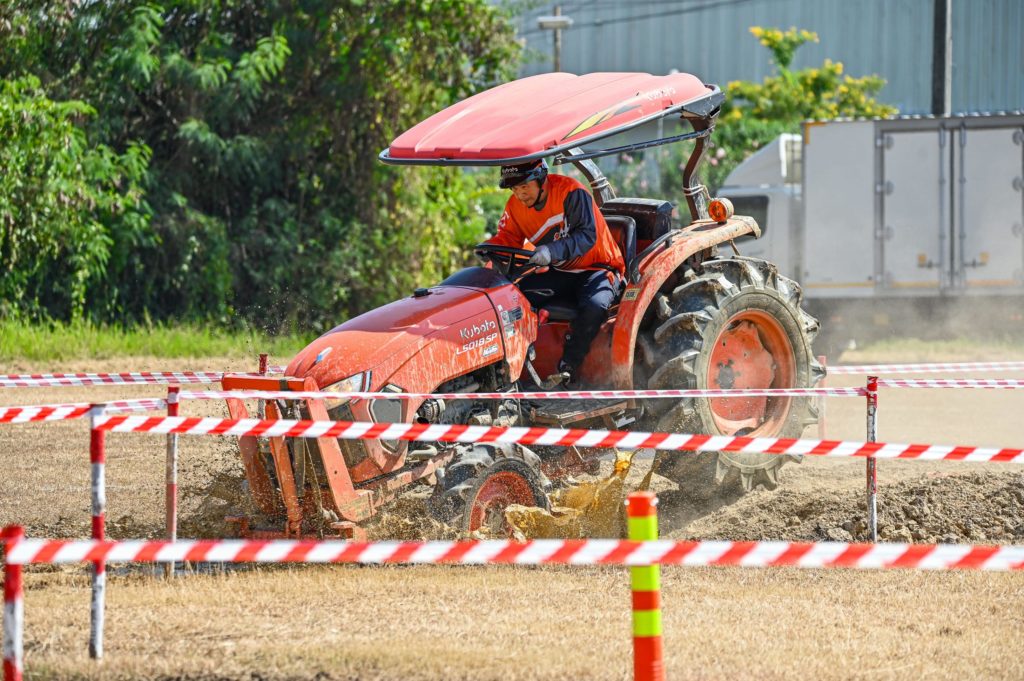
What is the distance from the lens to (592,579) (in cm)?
633

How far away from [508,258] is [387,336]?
3.85 feet

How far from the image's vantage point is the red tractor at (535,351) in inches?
269

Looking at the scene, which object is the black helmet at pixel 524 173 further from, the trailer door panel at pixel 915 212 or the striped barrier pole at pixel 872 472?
the trailer door panel at pixel 915 212

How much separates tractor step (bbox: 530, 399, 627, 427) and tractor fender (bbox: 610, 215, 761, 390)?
0.15 metres

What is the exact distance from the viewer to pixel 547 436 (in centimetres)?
606

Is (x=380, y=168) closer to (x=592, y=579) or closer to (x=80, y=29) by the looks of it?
(x=80, y=29)

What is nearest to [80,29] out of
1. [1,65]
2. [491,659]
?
[1,65]

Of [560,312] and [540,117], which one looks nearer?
[540,117]

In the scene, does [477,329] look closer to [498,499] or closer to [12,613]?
[498,499]

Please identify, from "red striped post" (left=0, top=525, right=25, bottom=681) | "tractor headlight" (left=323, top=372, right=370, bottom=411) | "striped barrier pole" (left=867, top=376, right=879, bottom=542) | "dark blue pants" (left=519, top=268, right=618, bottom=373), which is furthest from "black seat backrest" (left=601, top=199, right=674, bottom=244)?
"red striped post" (left=0, top=525, right=25, bottom=681)

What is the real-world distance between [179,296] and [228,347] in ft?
6.27

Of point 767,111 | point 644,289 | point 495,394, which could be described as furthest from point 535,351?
point 767,111

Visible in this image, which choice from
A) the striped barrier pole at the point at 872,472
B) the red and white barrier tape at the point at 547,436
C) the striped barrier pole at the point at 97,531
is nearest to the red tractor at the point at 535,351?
the red and white barrier tape at the point at 547,436

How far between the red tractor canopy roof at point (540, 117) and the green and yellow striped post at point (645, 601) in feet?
10.5
